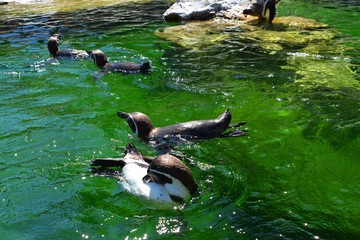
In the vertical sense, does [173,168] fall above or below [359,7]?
above

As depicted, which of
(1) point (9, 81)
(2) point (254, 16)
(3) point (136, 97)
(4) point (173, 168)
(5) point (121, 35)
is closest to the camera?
(4) point (173, 168)

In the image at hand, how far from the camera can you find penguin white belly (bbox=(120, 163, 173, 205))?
4570mm

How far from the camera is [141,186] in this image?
478 cm

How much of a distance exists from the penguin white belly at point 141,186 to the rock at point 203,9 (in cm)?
1141

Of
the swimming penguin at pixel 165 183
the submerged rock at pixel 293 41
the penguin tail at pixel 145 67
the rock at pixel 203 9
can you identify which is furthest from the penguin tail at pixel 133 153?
the rock at pixel 203 9

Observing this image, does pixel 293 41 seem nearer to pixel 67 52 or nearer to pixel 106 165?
pixel 67 52

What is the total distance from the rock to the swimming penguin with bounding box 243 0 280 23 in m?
0.95

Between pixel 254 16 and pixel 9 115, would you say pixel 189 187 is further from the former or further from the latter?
pixel 254 16

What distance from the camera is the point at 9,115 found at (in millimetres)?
7746

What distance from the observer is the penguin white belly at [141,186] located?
4570 millimetres

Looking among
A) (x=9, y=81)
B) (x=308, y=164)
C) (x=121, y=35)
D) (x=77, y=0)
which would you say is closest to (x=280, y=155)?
(x=308, y=164)

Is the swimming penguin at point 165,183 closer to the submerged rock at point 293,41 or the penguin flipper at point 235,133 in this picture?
the penguin flipper at point 235,133

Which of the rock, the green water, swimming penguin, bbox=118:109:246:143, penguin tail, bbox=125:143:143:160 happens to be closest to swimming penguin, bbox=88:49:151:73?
the green water

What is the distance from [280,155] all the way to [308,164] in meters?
0.41
